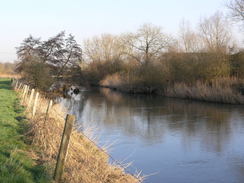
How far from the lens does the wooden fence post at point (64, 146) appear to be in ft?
16.9

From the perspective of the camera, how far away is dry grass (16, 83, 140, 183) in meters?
6.08

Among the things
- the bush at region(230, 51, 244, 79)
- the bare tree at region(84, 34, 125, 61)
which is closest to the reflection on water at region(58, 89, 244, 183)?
the bush at region(230, 51, 244, 79)

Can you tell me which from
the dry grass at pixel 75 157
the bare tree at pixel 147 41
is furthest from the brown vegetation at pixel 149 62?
the dry grass at pixel 75 157

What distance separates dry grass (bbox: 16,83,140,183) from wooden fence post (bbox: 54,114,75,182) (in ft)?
1.18

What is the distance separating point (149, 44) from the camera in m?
49.2

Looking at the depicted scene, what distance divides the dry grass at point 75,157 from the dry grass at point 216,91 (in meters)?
19.8

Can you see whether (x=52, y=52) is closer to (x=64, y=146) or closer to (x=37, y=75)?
(x=37, y=75)

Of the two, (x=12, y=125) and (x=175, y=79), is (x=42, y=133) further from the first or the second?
(x=175, y=79)

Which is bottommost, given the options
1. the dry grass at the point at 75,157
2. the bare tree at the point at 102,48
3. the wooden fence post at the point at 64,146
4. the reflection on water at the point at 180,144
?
the reflection on water at the point at 180,144

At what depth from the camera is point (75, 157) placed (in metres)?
7.31

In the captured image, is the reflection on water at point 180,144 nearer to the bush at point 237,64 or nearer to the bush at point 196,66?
the bush at point 196,66

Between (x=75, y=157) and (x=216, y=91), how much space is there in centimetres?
2255

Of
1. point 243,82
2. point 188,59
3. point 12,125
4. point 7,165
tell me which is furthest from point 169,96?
point 7,165

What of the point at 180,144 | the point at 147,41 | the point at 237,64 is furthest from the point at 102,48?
the point at 180,144
